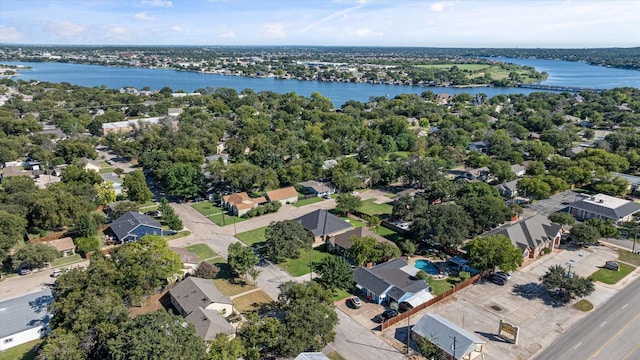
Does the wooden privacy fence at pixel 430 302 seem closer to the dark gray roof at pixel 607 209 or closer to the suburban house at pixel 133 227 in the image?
the dark gray roof at pixel 607 209

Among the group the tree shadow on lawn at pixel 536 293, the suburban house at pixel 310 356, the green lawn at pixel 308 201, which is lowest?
the green lawn at pixel 308 201

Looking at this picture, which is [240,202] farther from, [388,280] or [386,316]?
[386,316]

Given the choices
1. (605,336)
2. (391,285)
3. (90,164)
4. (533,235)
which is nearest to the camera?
(605,336)

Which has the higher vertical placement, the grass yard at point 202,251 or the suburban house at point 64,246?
the suburban house at point 64,246

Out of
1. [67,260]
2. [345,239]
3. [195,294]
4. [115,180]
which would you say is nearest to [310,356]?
[195,294]

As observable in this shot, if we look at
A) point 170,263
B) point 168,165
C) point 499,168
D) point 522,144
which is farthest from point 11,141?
point 522,144

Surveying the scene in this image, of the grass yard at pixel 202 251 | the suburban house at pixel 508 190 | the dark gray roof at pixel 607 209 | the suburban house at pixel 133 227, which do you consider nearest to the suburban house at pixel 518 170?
the suburban house at pixel 508 190

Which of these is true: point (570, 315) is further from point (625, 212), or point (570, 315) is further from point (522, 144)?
point (522, 144)
